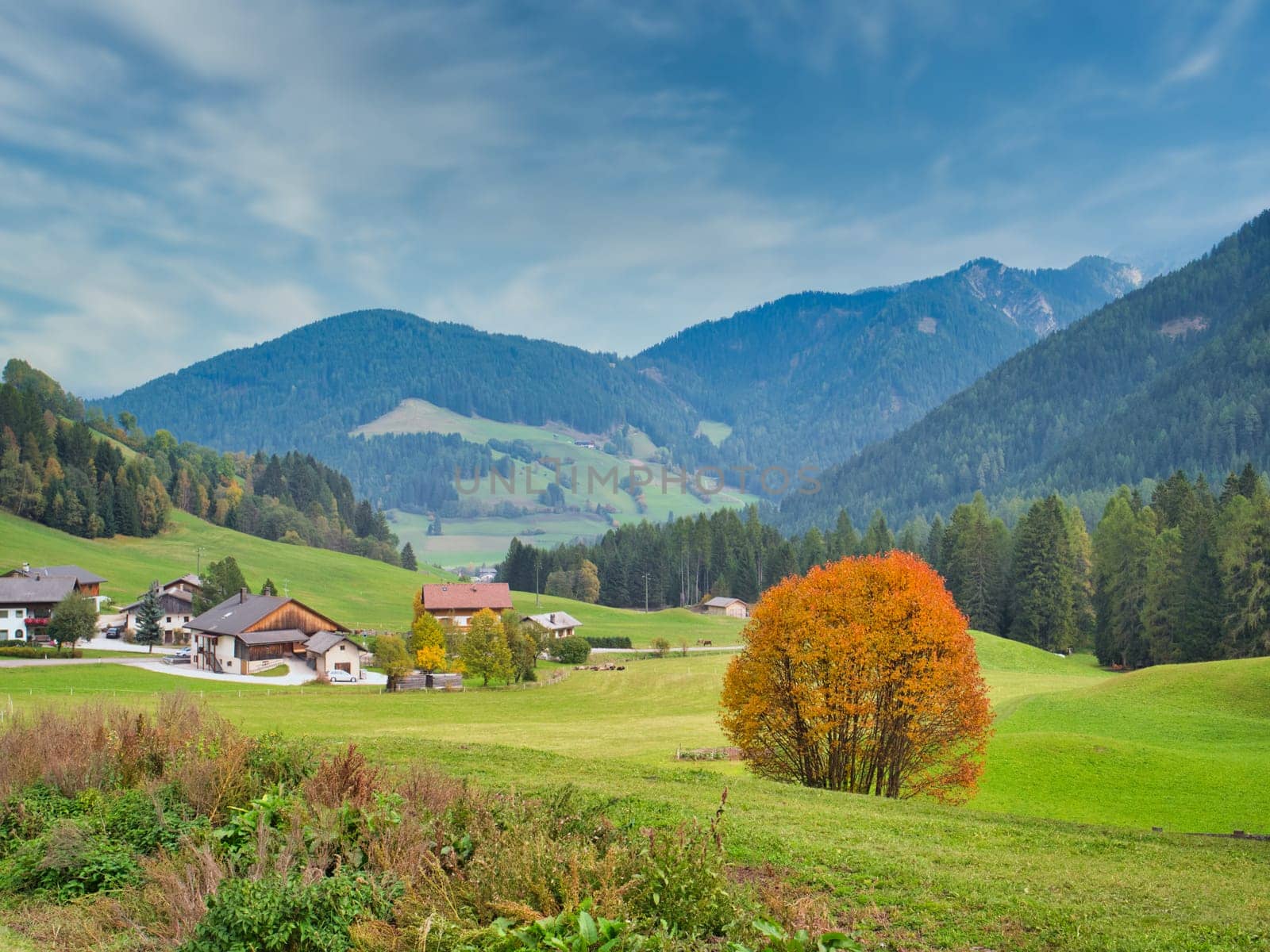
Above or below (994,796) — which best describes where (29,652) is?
above

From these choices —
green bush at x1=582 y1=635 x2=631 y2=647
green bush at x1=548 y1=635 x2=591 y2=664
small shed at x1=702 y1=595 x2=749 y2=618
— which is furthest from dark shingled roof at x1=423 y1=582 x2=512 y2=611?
small shed at x1=702 y1=595 x2=749 y2=618

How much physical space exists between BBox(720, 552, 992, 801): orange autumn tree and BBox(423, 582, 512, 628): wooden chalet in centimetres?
7118

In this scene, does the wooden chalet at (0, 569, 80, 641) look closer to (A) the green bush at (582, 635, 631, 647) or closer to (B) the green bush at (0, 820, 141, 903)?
(A) the green bush at (582, 635, 631, 647)

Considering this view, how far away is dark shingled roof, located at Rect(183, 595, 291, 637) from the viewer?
252ft

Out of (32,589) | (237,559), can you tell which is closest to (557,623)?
(32,589)

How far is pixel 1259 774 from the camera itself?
27719mm

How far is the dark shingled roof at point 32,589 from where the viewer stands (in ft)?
272

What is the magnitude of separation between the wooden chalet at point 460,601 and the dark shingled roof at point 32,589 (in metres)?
34.3

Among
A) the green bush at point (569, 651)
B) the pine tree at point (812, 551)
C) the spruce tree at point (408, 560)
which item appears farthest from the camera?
the spruce tree at point (408, 560)

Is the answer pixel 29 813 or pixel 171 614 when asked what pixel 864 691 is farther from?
pixel 171 614

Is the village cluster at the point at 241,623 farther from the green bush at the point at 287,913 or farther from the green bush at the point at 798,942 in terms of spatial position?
the green bush at the point at 798,942

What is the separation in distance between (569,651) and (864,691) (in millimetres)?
66146

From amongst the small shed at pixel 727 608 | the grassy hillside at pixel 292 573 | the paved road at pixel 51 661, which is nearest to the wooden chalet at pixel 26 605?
the paved road at pixel 51 661

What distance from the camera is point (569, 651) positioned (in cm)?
8919
